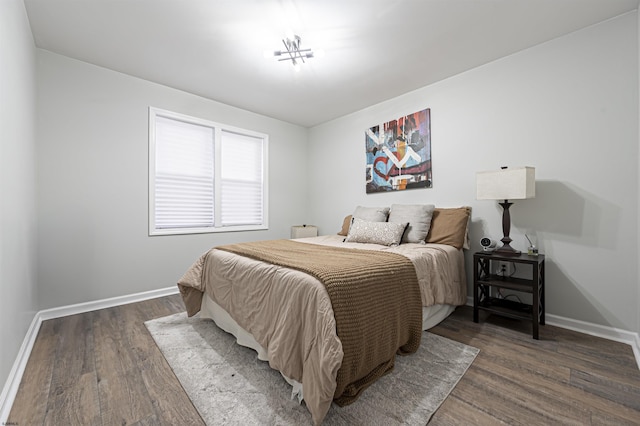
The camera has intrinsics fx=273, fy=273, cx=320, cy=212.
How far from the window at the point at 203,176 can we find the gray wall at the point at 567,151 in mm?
2676

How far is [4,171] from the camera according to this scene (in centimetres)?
149

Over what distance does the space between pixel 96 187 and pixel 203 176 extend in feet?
3.82

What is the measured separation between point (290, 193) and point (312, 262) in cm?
299

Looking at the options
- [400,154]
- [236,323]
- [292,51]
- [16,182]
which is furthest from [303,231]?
[16,182]

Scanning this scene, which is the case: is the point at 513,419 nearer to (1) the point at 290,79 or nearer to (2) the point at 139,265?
(1) the point at 290,79

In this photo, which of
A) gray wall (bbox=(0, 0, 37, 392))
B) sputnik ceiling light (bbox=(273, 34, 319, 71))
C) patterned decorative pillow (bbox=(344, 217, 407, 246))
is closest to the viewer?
gray wall (bbox=(0, 0, 37, 392))

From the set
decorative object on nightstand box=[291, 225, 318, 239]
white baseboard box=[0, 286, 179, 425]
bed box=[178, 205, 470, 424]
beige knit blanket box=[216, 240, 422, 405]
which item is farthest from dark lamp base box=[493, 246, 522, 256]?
white baseboard box=[0, 286, 179, 425]

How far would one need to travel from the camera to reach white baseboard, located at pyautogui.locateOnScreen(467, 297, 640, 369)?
200 cm

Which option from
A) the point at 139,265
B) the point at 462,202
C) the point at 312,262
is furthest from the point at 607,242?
the point at 139,265

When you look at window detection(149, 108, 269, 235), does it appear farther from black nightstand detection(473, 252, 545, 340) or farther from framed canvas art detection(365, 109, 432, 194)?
black nightstand detection(473, 252, 545, 340)

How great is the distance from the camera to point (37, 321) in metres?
2.41

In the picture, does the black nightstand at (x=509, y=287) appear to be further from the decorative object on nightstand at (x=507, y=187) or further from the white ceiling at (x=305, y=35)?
the white ceiling at (x=305, y=35)

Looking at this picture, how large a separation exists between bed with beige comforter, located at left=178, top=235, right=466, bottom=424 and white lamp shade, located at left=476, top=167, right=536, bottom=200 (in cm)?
79

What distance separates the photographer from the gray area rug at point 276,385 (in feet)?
4.37
